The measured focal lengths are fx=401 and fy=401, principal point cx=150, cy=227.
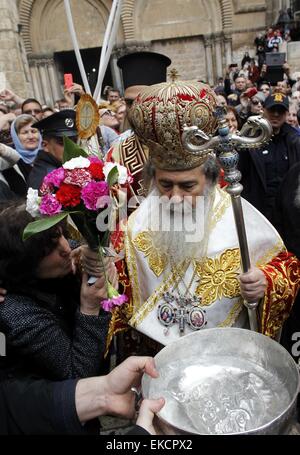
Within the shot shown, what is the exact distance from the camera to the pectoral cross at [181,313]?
1.96 m

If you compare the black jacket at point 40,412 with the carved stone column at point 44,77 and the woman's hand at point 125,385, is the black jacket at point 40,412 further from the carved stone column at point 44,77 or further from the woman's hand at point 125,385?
the carved stone column at point 44,77

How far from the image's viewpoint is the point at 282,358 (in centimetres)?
132

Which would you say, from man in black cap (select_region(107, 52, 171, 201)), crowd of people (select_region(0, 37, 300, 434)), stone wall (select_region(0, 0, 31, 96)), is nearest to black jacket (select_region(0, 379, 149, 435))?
crowd of people (select_region(0, 37, 300, 434))

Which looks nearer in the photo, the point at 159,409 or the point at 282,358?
the point at 159,409

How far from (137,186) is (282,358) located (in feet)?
6.29

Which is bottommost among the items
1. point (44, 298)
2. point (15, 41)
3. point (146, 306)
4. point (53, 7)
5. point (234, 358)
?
point (146, 306)

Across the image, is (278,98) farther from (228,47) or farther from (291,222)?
(228,47)

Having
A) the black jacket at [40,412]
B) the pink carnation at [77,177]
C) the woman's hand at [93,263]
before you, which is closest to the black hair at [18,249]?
the woman's hand at [93,263]

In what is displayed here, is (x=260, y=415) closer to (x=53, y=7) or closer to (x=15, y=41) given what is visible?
(x=15, y=41)

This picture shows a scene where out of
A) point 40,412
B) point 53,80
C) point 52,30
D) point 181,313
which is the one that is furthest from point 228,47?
point 40,412

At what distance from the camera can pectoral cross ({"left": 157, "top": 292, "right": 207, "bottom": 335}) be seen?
77.2 inches

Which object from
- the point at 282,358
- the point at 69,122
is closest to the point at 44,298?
the point at 282,358

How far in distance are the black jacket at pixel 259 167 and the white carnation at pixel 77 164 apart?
2835mm

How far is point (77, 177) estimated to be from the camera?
1446 mm
